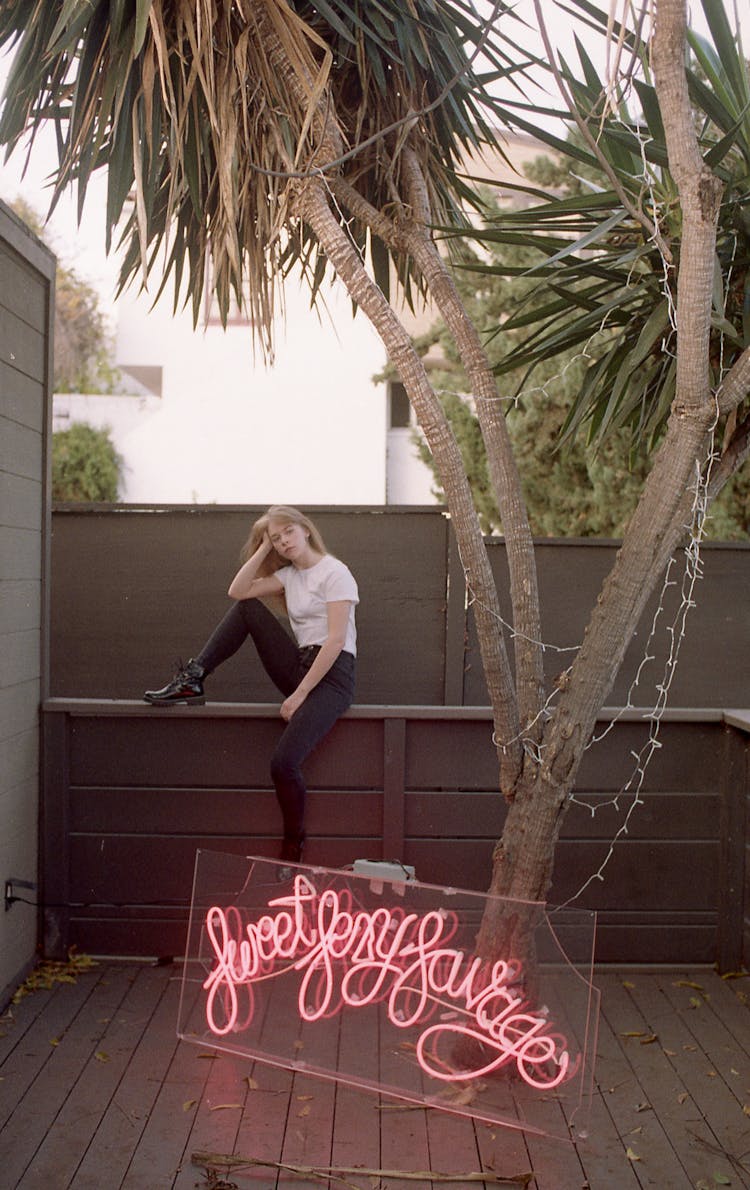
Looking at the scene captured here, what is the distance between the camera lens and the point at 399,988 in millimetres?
2977

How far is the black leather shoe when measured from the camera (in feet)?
13.2

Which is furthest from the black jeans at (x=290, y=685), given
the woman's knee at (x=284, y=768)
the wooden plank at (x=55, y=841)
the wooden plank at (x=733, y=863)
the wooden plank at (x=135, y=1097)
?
the wooden plank at (x=733, y=863)

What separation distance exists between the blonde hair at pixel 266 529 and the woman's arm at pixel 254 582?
3 cm

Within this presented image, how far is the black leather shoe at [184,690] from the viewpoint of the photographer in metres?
4.04

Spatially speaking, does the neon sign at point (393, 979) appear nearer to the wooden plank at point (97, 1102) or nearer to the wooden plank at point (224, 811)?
the wooden plank at point (97, 1102)

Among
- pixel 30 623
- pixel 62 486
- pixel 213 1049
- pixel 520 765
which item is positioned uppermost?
pixel 62 486

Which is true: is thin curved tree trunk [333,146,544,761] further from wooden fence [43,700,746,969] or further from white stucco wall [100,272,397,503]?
white stucco wall [100,272,397,503]

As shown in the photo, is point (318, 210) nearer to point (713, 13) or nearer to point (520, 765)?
point (713, 13)

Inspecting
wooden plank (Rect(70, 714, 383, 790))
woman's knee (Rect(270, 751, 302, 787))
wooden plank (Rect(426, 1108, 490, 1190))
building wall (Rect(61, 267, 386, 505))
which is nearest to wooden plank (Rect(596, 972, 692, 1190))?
wooden plank (Rect(426, 1108, 490, 1190))

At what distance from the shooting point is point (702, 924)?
410cm

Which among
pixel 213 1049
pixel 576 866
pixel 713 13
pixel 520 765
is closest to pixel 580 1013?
pixel 520 765

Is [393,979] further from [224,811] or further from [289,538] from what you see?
[289,538]

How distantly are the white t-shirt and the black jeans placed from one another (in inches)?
2.1

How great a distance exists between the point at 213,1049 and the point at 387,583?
2193 millimetres
